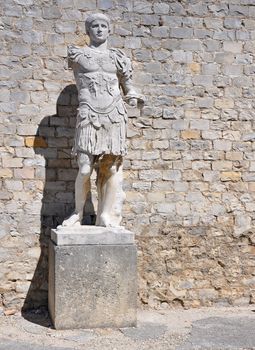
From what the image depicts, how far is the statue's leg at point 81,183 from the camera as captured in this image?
17.5 feet

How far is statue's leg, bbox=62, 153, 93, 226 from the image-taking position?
210 inches

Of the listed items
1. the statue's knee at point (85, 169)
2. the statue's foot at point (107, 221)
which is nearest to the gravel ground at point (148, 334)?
the statue's foot at point (107, 221)

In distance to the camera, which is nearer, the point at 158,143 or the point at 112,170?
the point at 112,170

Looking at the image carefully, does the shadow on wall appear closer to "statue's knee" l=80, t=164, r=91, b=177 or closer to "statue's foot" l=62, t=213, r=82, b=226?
"statue's foot" l=62, t=213, r=82, b=226

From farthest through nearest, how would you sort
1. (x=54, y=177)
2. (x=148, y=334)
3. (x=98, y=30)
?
(x=54, y=177) → (x=98, y=30) → (x=148, y=334)

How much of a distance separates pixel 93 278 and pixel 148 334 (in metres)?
0.74

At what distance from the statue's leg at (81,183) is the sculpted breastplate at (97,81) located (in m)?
0.50

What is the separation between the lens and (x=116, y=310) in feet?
17.3

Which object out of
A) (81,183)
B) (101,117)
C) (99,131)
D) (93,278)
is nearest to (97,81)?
(101,117)

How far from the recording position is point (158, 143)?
637 cm

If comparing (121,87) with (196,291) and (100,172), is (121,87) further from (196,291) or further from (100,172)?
(196,291)

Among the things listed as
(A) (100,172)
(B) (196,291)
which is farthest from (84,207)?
(B) (196,291)

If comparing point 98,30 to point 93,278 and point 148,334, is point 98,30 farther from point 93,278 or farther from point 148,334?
point 148,334

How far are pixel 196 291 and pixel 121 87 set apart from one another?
8.23 feet
